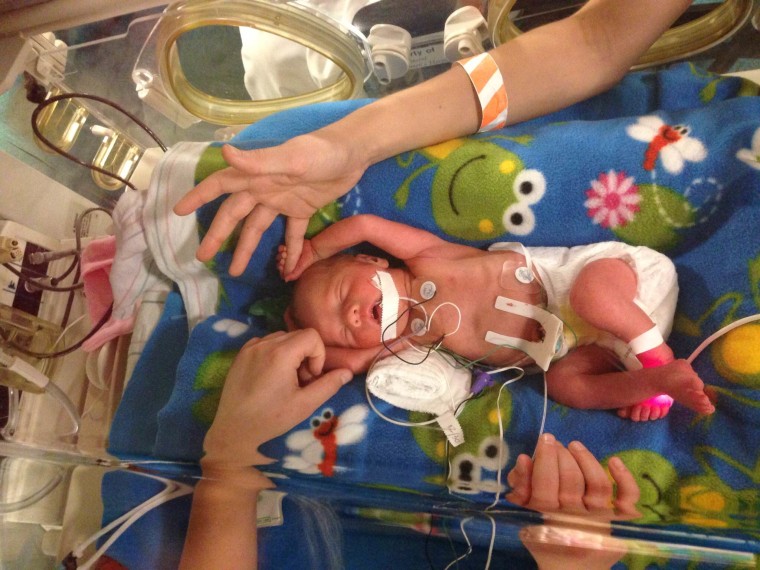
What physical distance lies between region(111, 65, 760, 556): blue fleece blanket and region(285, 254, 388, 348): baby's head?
3.1 inches

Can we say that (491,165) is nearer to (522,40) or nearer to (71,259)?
(522,40)

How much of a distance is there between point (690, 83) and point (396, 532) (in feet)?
2.71

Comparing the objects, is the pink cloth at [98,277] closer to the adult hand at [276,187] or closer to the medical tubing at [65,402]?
the medical tubing at [65,402]

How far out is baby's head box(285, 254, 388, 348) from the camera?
0.87 meters

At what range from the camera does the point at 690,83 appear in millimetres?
885

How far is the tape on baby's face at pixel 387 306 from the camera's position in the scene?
865mm

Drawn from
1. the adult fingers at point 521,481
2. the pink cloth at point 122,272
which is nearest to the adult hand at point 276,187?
the pink cloth at point 122,272

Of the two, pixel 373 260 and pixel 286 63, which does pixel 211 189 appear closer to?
pixel 373 260

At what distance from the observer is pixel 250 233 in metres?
0.84

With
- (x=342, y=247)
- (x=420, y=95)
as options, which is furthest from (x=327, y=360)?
(x=420, y=95)

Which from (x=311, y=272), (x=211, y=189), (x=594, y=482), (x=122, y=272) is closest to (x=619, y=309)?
(x=594, y=482)

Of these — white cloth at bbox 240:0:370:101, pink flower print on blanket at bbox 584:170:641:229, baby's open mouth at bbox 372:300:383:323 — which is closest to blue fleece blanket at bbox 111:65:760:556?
pink flower print on blanket at bbox 584:170:641:229

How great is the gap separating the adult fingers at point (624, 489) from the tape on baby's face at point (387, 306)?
36 cm

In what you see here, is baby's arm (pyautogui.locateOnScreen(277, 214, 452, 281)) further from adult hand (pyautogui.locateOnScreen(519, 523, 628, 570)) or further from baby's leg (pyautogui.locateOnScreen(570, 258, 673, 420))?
adult hand (pyautogui.locateOnScreen(519, 523, 628, 570))
